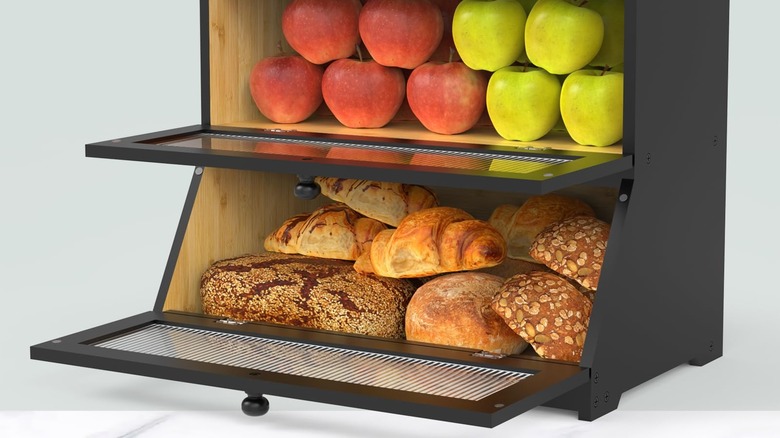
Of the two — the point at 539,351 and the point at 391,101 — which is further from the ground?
the point at 391,101

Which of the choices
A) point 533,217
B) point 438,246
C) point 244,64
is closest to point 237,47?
point 244,64

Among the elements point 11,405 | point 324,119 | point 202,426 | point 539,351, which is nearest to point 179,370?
point 202,426

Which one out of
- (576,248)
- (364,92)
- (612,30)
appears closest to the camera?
(576,248)

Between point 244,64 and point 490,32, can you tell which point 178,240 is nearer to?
point 244,64

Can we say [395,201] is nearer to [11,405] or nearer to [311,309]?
[311,309]

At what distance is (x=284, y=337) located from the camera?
15.7 feet

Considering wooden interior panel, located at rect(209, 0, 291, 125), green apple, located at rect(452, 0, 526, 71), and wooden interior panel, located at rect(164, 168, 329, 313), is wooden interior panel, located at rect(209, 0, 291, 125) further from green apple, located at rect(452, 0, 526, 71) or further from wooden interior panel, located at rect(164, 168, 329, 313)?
green apple, located at rect(452, 0, 526, 71)

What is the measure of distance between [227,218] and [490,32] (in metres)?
0.98

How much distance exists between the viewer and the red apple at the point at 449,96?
199 inches

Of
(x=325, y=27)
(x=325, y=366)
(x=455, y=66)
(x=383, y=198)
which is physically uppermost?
(x=325, y=27)

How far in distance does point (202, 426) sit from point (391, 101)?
1210 mm

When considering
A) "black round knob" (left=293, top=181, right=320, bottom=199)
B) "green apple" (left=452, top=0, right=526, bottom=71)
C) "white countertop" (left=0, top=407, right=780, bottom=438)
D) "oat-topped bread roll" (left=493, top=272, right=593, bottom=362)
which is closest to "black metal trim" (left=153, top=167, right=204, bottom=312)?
"black round knob" (left=293, top=181, right=320, bottom=199)

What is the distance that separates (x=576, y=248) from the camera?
4.70 m

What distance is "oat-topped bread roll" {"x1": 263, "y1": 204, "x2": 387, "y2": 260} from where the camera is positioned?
5219mm
